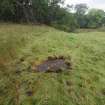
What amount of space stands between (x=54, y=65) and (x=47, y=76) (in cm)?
51

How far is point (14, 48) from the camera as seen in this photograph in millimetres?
5250

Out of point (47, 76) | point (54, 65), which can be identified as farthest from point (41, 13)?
point (47, 76)

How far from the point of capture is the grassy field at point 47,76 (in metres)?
3.61

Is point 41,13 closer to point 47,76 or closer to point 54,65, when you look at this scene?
point 54,65

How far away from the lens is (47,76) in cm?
410

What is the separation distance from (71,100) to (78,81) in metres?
0.63

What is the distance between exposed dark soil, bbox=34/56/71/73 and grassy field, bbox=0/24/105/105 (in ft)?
0.48

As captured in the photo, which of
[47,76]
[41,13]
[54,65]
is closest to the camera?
[47,76]

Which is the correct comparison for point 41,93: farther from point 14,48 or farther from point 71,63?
point 14,48

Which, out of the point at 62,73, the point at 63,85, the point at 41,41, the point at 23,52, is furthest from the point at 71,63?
the point at 41,41

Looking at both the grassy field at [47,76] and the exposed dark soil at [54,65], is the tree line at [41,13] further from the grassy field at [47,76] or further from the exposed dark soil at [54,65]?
the exposed dark soil at [54,65]

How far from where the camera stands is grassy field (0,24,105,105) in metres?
3.61

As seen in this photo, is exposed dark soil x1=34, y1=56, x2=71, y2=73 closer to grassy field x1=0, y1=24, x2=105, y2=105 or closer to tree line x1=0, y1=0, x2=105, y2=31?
grassy field x1=0, y1=24, x2=105, y2=105

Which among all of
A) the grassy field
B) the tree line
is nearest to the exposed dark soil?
the grassy field
